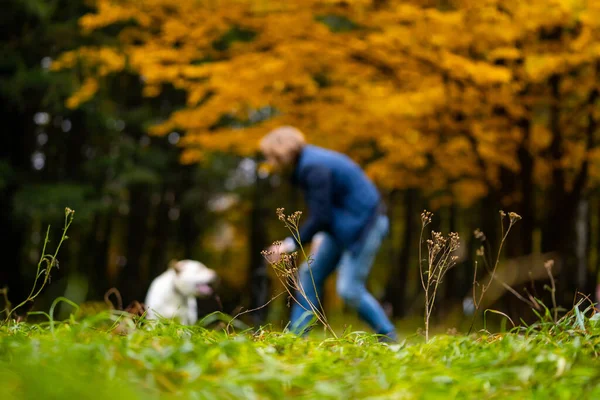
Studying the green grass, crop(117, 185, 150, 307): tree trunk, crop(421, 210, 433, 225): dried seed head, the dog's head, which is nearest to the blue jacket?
the dog's head

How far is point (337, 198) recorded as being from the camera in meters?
4.67

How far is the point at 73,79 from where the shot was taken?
11961 millimetres

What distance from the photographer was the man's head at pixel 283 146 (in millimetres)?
4668

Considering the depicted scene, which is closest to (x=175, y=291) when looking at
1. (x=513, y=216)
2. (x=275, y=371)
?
(x=513, y=216)

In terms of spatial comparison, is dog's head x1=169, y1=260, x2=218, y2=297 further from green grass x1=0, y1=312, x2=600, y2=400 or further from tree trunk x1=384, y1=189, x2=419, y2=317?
tree trunk x1=384, y1=189, x2=419, y2=317

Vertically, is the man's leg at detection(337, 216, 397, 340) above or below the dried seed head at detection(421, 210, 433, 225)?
below

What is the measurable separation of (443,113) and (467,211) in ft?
30.9

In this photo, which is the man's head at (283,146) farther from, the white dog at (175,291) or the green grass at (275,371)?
→ the green grass at (275,371)

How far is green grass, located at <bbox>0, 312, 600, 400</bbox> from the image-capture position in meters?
1.25

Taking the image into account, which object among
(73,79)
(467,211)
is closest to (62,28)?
(73,79)

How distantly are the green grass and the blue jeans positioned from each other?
2.38m

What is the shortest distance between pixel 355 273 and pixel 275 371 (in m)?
3.09

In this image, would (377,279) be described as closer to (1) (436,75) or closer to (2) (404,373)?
(1) (436,75)

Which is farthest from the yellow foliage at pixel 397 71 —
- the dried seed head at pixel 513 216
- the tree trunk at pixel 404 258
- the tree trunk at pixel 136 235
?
the tree trunk at pixel 136 235
